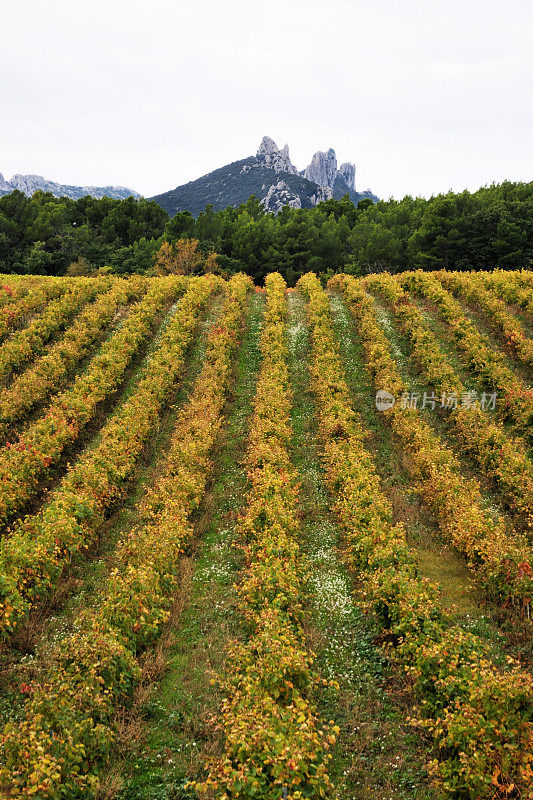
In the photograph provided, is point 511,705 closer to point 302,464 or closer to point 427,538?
point 427,538

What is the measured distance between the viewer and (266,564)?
36.9 ft

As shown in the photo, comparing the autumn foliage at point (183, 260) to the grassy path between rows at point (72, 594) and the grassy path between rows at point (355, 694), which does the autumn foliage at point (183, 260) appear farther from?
the grassy path between rows at point (355, 694)

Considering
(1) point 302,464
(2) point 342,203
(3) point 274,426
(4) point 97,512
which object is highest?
(2) point 342,203

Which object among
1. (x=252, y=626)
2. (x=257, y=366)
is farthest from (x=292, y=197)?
(x=252, y=626)

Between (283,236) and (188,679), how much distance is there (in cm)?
5655

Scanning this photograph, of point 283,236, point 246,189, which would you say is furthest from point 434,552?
point 246,189

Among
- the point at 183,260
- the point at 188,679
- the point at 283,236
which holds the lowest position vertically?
the point at 188,679

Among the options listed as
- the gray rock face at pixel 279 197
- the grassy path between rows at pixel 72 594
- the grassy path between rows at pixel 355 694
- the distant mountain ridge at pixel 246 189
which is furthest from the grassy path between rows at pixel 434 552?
the distant mountain ridge at pixel 246 189

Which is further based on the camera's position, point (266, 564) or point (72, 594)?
point (72, 594)

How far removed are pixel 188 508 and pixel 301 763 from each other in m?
9.16

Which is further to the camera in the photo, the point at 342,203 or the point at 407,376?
the point at 342,203

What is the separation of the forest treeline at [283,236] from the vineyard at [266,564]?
22876mm

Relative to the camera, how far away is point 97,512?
1462 centimetres

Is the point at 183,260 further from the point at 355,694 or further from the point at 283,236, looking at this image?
the point at 355,694
